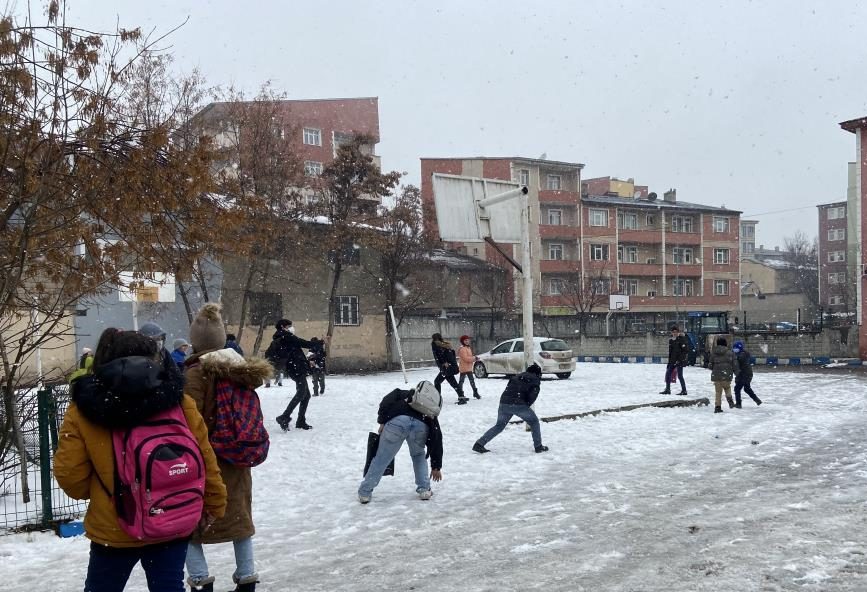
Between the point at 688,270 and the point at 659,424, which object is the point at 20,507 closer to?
the point at 659,424

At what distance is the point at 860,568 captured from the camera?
5305mm

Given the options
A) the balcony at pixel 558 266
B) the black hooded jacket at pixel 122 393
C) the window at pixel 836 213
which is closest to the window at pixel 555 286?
the balcony at pixel 558 266

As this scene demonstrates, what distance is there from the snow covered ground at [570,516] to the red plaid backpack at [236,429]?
132 cm

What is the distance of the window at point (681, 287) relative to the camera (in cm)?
6266

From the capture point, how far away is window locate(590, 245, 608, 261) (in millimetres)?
59253

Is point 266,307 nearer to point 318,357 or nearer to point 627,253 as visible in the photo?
point 318,357

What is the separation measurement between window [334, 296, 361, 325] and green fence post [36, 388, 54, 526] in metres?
28.6

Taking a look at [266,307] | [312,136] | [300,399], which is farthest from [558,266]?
[300,399]

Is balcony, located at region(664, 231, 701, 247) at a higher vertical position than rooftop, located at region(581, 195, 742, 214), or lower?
lower

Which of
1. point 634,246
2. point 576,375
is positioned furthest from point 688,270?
point 576,375

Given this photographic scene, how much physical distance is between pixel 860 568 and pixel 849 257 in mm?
85014

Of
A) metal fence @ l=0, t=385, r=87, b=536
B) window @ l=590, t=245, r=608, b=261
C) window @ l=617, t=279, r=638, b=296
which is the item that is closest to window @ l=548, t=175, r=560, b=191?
window @ l=590, t=245, r=608, b=261

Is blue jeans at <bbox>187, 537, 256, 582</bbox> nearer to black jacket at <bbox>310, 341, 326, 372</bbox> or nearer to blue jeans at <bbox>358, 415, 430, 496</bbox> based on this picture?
blue jeans at <bbox>358, 415, 430, 496</bbox>

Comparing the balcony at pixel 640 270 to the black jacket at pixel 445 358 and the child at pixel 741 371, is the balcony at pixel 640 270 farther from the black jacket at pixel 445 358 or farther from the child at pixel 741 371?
the black jacket at pixel 445 358
